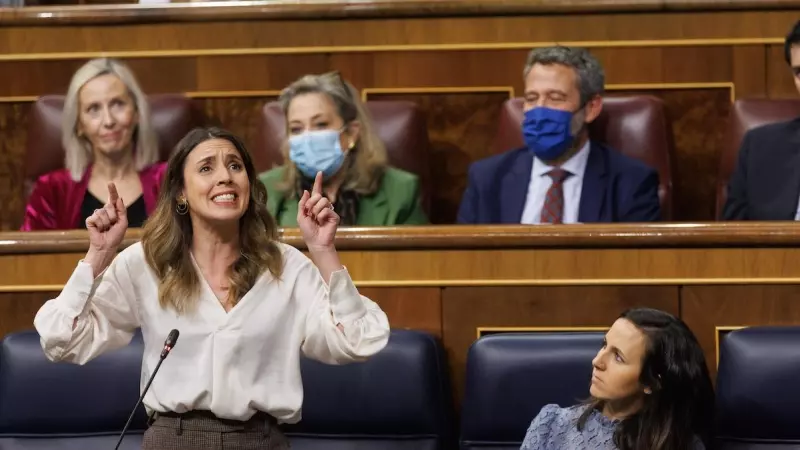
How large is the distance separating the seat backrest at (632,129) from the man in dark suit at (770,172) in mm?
93

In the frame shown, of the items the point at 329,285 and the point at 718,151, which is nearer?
the point at 329,285

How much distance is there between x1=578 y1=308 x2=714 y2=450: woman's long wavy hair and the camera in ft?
2.98

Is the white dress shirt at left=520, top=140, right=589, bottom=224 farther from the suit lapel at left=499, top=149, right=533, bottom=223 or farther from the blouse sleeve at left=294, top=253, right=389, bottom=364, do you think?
the blouse sleeve at left=294, top=253, right=389, bottom=364

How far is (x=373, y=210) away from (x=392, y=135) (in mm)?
133

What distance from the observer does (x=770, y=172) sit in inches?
52.3

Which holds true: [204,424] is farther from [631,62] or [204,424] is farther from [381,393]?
[631,62]

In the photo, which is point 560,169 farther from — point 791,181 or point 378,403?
point 378,403

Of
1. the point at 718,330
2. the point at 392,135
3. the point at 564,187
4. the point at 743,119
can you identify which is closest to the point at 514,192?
the point at 564,187

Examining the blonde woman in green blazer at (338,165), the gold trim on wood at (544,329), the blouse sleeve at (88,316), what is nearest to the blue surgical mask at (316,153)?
the blonde woman in green blazer at (338,165)

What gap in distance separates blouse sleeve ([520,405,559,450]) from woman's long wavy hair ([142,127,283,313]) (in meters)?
0.21

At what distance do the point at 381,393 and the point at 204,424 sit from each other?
0.55 feet

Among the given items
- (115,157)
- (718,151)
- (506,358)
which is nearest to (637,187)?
(718,151)

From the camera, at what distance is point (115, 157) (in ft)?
4.60

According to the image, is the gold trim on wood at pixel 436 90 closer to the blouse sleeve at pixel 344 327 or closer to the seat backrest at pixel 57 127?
the seat backrest at pixel 57 127
